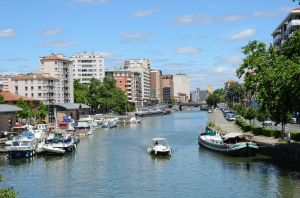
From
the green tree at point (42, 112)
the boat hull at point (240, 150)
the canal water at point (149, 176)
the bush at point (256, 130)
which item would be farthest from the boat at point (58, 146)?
the green tree at point (42, 112)

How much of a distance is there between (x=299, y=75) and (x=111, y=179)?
21.5 metres

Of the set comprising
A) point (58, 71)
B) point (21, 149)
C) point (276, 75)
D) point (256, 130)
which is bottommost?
point (21, 149)

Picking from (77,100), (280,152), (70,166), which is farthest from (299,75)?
(77,100)

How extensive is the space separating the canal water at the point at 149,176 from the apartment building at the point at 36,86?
77.6 m

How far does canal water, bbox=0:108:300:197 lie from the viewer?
3253 centimetres

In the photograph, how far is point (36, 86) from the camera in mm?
127500

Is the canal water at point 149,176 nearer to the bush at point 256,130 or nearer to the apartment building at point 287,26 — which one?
the bush at point 256,130

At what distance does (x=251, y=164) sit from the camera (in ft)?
143

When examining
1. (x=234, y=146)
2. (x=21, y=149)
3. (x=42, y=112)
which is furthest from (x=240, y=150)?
(x=42, y=112)

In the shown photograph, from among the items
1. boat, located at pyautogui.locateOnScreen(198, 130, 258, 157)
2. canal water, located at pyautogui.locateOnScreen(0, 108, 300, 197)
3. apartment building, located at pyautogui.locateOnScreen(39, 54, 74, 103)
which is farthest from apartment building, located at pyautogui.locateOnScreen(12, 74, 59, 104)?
boat, located at pyautogui.locateOnScreen(198, 130, 258, 157)

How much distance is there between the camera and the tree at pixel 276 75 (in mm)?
35531

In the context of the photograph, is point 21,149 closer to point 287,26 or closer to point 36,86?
point 287,26

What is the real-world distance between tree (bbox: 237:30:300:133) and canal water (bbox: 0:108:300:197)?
764 cm

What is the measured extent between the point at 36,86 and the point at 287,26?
3359 inches
